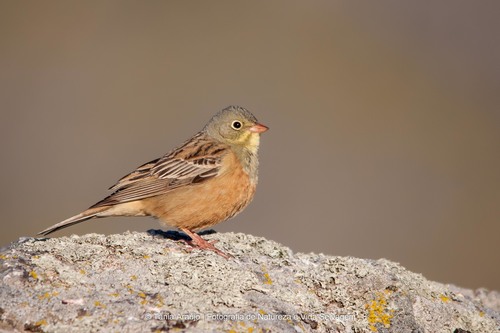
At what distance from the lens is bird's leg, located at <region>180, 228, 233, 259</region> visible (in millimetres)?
7224

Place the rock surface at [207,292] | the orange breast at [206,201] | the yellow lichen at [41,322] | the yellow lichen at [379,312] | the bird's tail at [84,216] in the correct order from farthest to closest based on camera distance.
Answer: the orange breast at [206,201]
the bird's tail at [84,216]
the yellow lichen at [379,312]
the rock surface at [207,292]
the yellow lichen at [41,322]

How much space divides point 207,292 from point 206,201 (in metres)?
2.26

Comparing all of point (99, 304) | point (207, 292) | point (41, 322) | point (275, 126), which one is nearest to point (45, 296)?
point (41, 322)

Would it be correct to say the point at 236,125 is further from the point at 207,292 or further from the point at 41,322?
the point at 41,322

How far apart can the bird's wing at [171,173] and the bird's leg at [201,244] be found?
62 centimetres

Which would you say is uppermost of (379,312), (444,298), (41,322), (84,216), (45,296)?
(444,298)

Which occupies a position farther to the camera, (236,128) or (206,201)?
(236,128)

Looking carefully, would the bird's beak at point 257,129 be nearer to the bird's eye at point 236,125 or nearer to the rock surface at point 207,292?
the bird's eye at point 236,125

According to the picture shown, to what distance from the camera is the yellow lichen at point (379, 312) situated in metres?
6.41

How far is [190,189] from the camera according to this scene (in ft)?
28.0

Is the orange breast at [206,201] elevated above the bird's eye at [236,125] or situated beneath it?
situated beneath

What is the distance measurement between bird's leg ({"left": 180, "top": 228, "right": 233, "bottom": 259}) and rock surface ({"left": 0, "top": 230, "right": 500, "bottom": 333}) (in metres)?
0.16

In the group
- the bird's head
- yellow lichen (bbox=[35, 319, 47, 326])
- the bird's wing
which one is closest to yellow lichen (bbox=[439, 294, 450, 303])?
the bird's wing

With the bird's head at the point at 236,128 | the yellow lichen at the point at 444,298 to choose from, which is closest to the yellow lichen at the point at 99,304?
the yellow lichen at the point at 444,298
